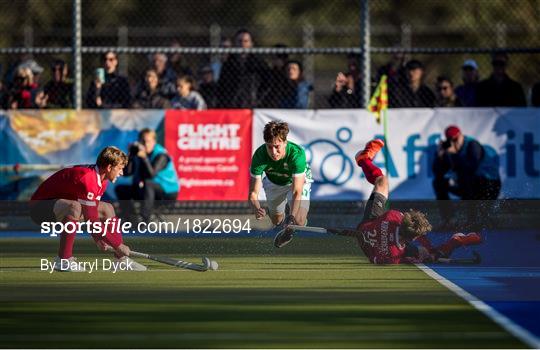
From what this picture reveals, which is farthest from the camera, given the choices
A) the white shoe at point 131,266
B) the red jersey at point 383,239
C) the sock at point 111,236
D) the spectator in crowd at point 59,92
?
the spectator in crowd at point 59,92

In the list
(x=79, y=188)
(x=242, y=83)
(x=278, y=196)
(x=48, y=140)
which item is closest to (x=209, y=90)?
(x=242, y=83)

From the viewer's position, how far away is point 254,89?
69.4 feet

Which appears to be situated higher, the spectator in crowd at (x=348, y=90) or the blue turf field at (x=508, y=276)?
the spectator in crowd at (x=348, y=90)

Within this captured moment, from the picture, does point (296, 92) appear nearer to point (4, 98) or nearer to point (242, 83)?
point (242, 83)

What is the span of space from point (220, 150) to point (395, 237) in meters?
6.32

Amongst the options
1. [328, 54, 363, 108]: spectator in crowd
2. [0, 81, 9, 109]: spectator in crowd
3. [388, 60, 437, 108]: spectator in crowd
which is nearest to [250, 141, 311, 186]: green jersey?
[328, 54, 363, 108]: spectator in crowd

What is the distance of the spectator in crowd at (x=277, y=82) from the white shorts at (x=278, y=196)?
442 cm

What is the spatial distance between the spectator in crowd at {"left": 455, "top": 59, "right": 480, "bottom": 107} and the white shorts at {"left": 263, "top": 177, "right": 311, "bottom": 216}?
503cm

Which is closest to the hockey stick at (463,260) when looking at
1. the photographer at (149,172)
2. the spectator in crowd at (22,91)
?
the photographer at (149,172)

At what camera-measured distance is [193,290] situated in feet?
41.0

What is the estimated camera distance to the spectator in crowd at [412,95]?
822 inches

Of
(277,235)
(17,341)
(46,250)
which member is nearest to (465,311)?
(17,341)

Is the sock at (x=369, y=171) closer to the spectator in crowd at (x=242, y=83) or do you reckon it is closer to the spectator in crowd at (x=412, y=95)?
the spectator in crowd at (x=412, y=95)

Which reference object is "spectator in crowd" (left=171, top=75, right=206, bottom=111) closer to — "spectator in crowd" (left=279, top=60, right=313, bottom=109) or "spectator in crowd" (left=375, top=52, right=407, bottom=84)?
"spectator in crowd" (left=279, top=60, right=313, bottom=109)
